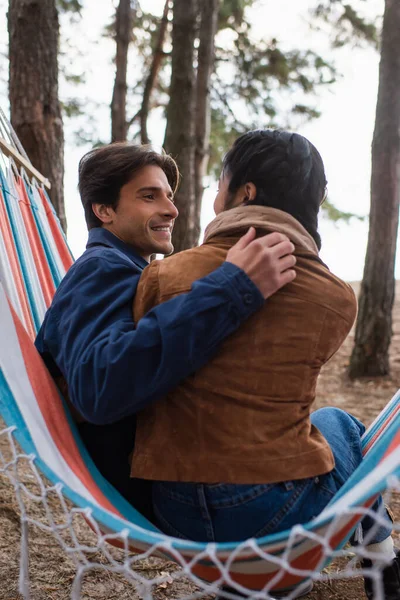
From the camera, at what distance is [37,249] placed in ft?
6.34

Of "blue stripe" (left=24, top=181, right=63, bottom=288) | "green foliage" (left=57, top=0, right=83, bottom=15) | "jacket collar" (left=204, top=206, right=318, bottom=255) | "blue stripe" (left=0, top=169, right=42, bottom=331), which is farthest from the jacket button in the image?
"green foliage" (left=57, top=0, right=83, bottom=15)

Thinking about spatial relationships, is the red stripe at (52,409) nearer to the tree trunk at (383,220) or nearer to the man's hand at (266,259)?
the man's hand at (266,259)

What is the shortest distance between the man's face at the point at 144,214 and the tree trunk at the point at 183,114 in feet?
10.1

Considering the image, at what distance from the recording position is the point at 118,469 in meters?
1.24

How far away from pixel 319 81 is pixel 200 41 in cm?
215

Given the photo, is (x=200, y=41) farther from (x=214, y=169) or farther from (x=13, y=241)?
(x=13, y=241)

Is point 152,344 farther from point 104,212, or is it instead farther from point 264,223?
point 104,212

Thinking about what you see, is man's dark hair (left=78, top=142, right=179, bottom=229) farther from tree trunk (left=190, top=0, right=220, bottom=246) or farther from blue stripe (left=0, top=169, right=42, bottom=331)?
tree trunk (left=190, top=0, right=220, bottom=246)

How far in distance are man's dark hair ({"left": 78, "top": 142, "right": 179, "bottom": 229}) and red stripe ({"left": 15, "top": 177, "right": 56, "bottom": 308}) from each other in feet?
1.51

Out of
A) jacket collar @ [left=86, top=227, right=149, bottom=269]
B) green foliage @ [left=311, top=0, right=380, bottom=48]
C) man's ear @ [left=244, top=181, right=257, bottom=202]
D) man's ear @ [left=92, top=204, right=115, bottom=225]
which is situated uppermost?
green foliage @ [left=311, top=0, right=380, bottom=48]

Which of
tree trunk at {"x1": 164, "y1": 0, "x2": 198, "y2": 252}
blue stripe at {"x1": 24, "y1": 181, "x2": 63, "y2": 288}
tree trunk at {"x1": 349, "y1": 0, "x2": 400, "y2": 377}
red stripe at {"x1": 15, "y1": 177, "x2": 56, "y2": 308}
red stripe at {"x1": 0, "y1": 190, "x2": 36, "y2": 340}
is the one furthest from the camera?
tree trunk at {"x1": 164, "y1": 0, "x2": 198, "y2": 252}

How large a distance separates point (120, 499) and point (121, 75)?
19.9 feet

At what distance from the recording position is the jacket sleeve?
98 cm

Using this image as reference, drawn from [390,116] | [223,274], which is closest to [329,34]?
[390,116]
